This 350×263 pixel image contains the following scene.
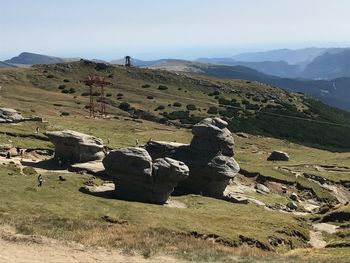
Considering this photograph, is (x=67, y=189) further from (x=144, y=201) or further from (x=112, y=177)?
(x=144, y=201)

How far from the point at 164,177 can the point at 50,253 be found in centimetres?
2395

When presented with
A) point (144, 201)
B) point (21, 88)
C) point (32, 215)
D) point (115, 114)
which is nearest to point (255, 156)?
A: point (115, 114)

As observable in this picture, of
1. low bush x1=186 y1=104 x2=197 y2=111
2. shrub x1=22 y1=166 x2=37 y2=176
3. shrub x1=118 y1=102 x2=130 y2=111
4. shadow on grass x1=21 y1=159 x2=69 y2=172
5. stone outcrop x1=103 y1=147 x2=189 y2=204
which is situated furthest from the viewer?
low bush x1=186 y1=104 x2=197 y2=111

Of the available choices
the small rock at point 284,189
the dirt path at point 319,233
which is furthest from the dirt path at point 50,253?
the small rock at point 284,189

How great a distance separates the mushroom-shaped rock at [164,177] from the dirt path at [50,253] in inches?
809

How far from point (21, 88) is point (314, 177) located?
384 feet

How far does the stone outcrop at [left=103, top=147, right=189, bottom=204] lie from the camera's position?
59625 millimetres

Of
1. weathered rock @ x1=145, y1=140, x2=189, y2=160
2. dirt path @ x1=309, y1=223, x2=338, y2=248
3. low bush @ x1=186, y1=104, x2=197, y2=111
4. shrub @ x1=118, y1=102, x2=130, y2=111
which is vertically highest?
weathered rock @ x1=145, y1=140, x2=189, y2=160

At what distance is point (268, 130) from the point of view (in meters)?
182

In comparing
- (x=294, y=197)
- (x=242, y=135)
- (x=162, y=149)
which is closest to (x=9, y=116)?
(x=162, y=149)

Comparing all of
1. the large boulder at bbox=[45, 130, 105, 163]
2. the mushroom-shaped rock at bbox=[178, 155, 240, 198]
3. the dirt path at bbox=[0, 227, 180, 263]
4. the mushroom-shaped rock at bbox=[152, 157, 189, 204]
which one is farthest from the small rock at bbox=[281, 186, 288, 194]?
the dirt path at bbox=[0, 227, 180, 263]

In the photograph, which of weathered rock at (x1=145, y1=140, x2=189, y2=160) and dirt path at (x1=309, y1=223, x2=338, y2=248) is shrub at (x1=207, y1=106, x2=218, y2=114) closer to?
weathered rock at (x1=145, y1=140, x2=189, y2=160)

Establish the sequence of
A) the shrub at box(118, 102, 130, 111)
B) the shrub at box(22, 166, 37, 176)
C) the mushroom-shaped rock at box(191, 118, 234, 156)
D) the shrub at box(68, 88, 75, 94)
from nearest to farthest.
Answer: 1. the shrub at box(22, 166, 37, 176)
2. the mushroom-shaped rock at box(191, 118, 234, 156)
3. the shrub at box(118, 102, 130, 111)
4. the shrub at box(68, 88, 75, 94)

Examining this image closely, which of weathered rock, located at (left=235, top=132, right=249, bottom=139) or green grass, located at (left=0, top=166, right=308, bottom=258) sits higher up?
green grass, located at (left=0, top=166, right=308, bottom=258)
